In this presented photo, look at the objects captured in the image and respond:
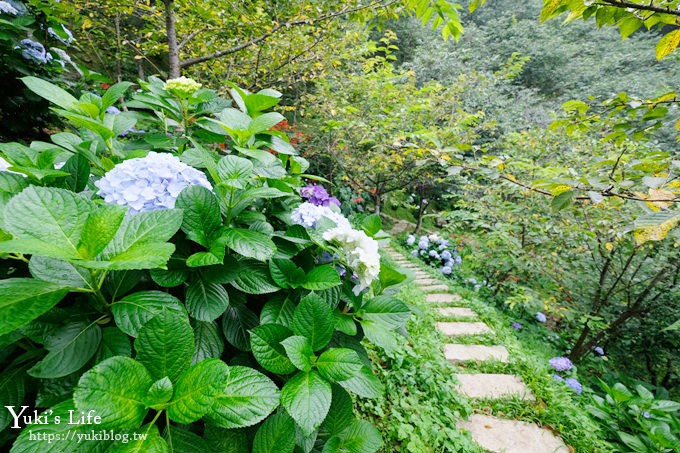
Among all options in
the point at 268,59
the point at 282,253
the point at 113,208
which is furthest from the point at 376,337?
the point at 268,59

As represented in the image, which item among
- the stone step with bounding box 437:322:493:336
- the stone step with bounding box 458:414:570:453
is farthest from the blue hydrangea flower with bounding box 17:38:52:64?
the stone step with bounding box 437:322:493:336

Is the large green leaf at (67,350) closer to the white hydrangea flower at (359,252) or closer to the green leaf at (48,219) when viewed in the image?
the green leaf at (48,219)

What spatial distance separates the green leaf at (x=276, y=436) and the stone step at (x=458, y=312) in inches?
130

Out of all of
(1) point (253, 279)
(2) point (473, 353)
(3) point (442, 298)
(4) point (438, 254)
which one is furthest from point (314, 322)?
(4) point (438, 254)

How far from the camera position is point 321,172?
23.1 ft

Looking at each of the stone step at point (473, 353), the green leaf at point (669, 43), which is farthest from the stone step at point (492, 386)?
the green leaf at point (669, 43)

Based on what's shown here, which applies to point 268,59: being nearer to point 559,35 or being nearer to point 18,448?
point 18,448

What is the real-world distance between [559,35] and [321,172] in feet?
45.4

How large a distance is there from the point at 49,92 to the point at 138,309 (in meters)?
0.69

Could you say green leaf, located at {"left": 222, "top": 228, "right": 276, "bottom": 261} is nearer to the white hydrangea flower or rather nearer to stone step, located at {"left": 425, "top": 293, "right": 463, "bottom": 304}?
the white hydrangea flower

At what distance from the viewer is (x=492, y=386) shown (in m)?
2.39

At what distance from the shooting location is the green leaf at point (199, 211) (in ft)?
2.27

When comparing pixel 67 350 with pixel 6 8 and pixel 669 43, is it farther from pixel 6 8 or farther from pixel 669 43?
pixel 6 8

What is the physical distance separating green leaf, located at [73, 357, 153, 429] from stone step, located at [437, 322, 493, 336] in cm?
305
